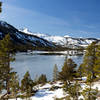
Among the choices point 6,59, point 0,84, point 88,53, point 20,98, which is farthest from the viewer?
point 88,53

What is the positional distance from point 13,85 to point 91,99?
12.4m

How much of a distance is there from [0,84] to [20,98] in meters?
10.8

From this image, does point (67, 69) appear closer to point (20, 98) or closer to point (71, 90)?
point (20, 98)

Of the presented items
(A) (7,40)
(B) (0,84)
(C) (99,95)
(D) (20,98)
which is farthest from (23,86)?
(C) (99,95)

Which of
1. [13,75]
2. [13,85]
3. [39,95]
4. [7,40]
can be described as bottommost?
[39,95]

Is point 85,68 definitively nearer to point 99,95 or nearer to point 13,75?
point 99,95

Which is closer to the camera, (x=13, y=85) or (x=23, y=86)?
(x=13, y=85)

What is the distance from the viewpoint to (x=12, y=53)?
22891mm

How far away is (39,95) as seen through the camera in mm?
25359

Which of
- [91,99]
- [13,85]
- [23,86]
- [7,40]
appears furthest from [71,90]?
[23,86]

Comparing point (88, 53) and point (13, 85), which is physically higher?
point (88, 53)

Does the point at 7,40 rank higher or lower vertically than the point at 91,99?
higher

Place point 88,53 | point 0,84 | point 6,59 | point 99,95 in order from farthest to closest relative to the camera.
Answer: point 88,53
point 6,59
point 99,95
point 0,84

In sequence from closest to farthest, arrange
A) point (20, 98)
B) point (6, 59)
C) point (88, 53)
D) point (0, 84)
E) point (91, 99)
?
point (91, 99) → point (0, 84) → point (6, 59) → point (20, 98) → point (88, 53)
